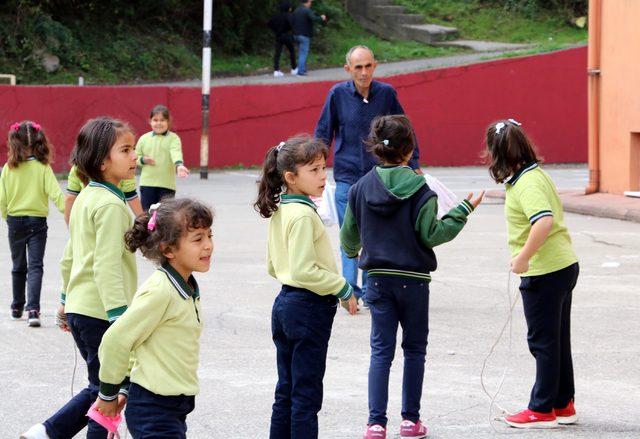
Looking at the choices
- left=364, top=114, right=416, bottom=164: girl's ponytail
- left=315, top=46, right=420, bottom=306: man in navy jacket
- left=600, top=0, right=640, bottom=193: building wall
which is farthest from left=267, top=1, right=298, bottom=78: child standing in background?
left=364, top=114, right=416, bottom=164: girl's ponytail

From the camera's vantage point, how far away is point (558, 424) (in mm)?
5891

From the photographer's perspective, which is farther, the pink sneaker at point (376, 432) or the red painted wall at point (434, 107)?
the red painted wall at point (434, 107)

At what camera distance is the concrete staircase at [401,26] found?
Answer: 104 feet

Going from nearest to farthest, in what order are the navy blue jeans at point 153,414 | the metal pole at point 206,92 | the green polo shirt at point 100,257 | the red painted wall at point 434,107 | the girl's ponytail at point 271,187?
the navy blue jeans at point 153,414, the green polo shirt at point 100,257, the girl's ponytail at point 271,187, the metal pole at point 206,92, the red painted wall at point 434,107

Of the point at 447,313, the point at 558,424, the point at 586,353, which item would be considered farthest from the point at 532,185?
the point at 447,313

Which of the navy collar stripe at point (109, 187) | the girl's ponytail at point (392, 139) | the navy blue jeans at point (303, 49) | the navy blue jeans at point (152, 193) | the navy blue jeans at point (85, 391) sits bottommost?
the navy blue jeans at point (85, 391)

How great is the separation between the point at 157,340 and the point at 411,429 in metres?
1.83

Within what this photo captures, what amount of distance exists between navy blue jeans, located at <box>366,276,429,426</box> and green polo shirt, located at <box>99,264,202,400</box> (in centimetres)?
152

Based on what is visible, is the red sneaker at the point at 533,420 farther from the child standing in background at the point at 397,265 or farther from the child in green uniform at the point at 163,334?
the child in green uniform at the point at 163,334

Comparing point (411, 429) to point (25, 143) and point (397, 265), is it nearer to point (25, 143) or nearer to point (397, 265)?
point (397, 265)

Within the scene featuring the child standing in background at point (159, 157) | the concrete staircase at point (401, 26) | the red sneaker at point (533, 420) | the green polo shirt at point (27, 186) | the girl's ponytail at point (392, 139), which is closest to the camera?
the girl's ponytail at point (392, 139)

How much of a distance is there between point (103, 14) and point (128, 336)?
88.3 feet

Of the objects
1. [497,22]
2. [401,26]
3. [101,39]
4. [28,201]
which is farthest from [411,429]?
[497,22]

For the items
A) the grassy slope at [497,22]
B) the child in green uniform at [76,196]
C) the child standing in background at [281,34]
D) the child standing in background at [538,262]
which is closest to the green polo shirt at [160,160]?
the child in green uniform at [76,196]
